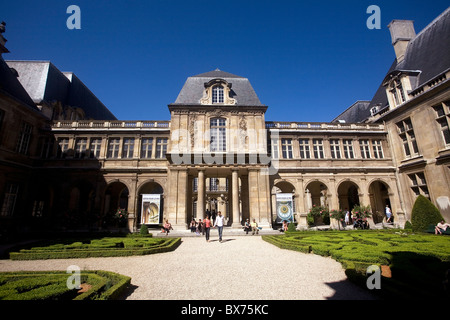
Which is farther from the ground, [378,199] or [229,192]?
[229,192]

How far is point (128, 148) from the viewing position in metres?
23.2

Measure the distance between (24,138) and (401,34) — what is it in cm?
4173

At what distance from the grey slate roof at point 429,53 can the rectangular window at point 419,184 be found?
26.0 feet

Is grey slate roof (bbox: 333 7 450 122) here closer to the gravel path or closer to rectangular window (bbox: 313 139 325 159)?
rectangular window (bbox: 313 139 325 159)

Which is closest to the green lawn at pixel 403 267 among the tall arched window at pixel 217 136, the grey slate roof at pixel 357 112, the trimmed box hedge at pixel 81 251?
the trimmed box hedge at pixel 81 251

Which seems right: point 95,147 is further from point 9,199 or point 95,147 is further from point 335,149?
point 335,149

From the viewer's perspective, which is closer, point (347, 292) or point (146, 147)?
point (347, 292)

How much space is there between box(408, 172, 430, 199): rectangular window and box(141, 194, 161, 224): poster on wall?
24.2 metres

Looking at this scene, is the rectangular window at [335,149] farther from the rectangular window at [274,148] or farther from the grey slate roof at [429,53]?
the grey slate roof at [429,53]

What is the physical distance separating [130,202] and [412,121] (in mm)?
28222

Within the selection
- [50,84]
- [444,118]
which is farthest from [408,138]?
[50,84]

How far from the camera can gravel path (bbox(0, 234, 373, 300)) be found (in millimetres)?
4840

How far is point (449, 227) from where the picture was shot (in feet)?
42.5

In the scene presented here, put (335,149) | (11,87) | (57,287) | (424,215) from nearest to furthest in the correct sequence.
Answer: (57,287), (424,215), (11,87), (335,149)
